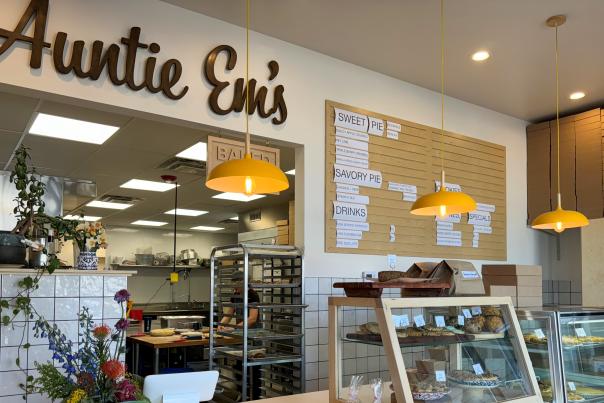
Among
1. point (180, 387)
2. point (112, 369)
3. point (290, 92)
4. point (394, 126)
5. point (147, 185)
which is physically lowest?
point (180, 387)

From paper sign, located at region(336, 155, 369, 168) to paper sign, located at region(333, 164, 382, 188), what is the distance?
0.04 metres

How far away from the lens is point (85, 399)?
1738 millimetres

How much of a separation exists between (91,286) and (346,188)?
222cm

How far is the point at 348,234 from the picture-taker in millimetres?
4566

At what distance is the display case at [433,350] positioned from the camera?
7.36ft

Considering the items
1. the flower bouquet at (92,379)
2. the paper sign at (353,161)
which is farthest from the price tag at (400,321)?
the paper sign at (353,161)

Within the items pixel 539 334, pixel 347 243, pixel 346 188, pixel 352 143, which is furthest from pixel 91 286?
pixel 539 334

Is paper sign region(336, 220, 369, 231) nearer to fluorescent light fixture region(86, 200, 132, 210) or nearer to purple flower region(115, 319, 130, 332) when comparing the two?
purple flower region(115, 319, 130, 332)

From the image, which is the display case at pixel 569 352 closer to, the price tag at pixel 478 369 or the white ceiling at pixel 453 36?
the price tag at pixel 478 369

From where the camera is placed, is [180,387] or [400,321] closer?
[180,387]

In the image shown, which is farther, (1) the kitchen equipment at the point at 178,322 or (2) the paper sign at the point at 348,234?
(1) the kitchen equipment at the point at 178,322

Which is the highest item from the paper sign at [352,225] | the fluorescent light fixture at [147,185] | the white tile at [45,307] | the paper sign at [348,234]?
the fluorescent light fixture at [147,185]

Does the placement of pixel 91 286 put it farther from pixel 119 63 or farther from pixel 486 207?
pixel 486 207

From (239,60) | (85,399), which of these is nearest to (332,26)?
(239,60)
